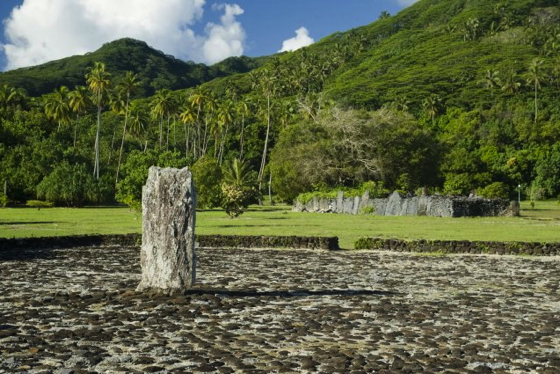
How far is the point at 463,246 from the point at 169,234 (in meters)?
14.8

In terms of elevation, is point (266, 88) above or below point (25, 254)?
above

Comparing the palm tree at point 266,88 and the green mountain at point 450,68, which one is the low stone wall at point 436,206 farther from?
the green mountain at point 450,68

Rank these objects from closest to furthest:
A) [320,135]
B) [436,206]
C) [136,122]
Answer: [436,206]
[320,135]
[136,122]

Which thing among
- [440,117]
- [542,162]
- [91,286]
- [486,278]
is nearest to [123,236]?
[91,286]

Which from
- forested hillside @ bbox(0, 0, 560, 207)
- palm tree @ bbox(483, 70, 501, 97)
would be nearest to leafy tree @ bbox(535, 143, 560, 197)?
forested hillside @ bbox(0, 0, 560, 207)

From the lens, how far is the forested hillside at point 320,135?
237ft

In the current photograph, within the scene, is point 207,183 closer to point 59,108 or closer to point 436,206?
point 436,206

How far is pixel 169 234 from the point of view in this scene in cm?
1422

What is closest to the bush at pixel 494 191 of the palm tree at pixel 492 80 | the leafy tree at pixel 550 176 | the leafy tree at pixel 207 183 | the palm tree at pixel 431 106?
the leafy tree at pixel 550 176

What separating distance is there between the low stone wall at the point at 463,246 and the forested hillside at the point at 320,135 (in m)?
22.6

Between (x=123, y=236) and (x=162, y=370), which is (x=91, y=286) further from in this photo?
(x=123, y=236)

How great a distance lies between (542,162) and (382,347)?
8785 cm

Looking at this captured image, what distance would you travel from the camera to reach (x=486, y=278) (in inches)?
705

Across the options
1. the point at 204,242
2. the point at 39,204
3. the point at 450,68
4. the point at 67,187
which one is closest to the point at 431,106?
the point at 450,68
